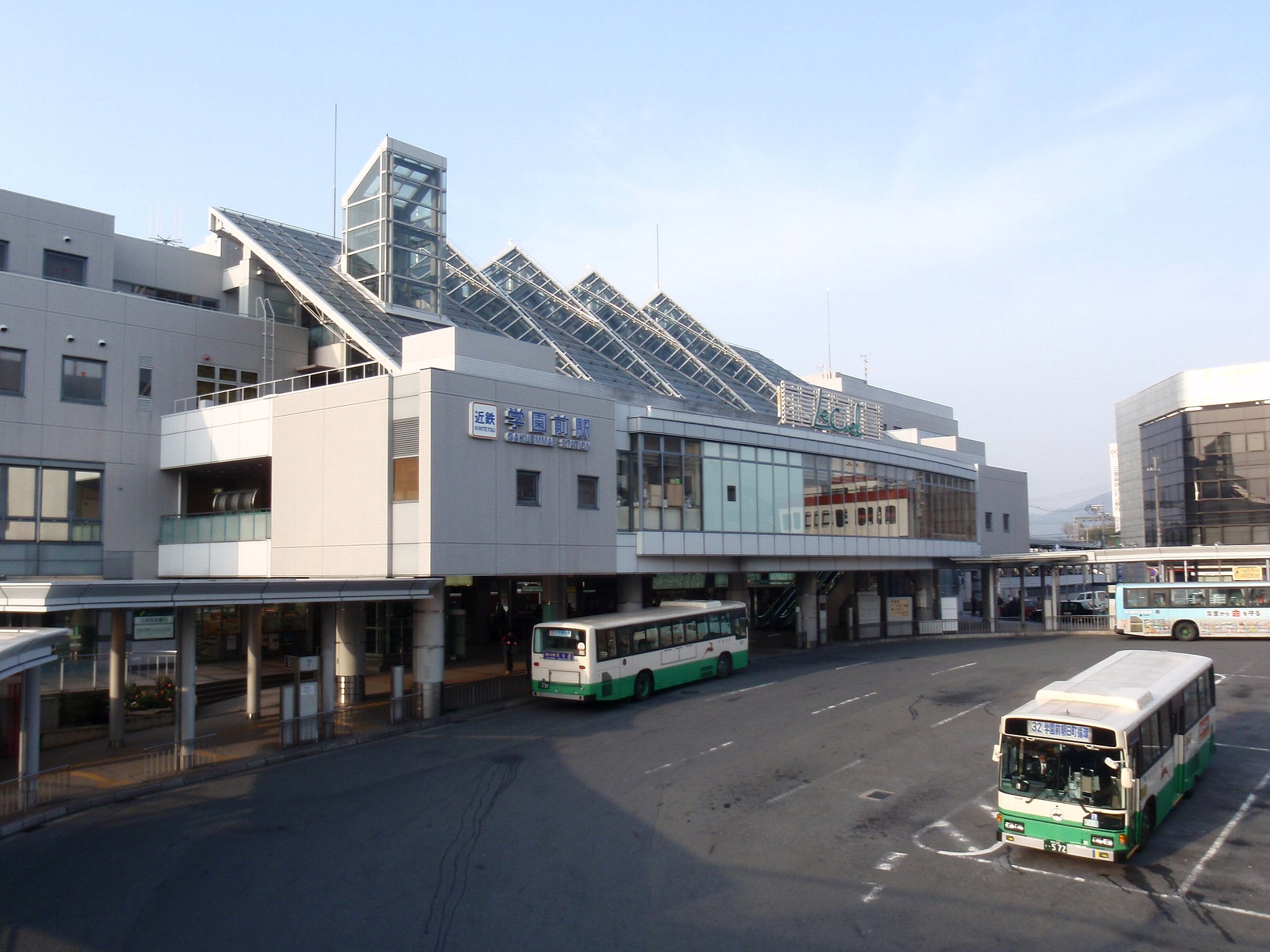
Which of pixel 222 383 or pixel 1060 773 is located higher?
pixel 222 383

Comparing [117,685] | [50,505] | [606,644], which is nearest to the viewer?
[117,685]

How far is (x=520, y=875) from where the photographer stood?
1331cm

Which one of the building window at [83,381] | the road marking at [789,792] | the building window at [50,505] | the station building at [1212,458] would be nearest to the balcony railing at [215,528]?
the building window at [50,505]

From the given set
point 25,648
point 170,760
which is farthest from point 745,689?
point 25,648

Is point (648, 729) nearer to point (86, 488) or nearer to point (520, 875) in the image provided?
point (520, 875)

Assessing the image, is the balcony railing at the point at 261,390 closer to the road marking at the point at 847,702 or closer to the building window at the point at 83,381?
the building window at the point at 83,381

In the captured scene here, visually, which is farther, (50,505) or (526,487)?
(50,505)

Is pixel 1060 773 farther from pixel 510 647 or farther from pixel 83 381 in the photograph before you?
pixel 83 381

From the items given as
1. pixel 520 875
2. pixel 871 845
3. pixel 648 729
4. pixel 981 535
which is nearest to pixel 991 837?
pixel 871 845

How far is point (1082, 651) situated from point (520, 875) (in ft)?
101

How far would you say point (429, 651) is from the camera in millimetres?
26516

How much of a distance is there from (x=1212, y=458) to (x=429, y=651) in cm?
6332

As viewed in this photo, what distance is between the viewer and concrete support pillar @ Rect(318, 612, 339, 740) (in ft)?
76.8

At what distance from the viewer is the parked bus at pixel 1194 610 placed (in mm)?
39844
